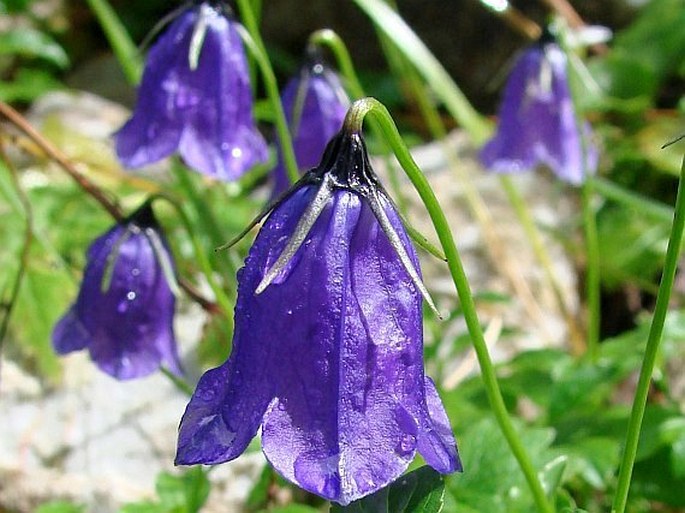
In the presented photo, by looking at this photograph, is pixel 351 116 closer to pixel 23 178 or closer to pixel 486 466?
pixel 486 466

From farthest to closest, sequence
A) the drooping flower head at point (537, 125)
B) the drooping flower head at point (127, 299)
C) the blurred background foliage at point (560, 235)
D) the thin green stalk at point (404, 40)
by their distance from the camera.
Answer: the drooping flower head at point (537, 125)
the thin green stalk at point (404, 40)
the blurred background foliage at point (560, 235)
the drooping flower head at point (127, 299)

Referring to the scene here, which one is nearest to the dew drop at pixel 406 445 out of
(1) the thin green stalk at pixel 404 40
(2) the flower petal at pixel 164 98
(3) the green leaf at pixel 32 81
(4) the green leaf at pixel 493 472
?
(4) the green leaf at pixel 493 472

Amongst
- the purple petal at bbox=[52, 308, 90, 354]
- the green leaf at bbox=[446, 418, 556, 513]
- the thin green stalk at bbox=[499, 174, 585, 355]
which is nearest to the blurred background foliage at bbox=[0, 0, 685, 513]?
the green leaf at bbox=[446, 418, 556, 513]

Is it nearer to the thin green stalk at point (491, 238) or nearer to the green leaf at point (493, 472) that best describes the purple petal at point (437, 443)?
the green leaf at point (493, 472)

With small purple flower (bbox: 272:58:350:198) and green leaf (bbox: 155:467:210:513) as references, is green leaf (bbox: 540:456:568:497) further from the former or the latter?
small purple flower (bbox: 272:58:350:198)

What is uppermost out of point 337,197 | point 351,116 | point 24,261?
point 351,116

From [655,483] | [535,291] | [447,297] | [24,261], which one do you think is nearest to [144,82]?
[24,261]
